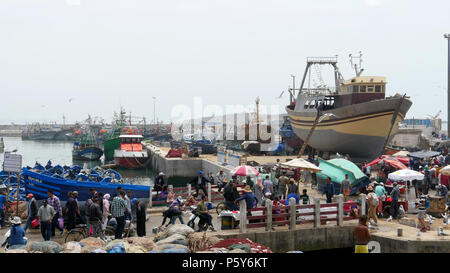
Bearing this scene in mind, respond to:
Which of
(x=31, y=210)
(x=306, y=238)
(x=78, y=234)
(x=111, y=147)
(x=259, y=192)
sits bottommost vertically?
(x=111, y=147)

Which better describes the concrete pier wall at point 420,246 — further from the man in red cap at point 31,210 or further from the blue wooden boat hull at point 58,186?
the man in red cap at point 31,210

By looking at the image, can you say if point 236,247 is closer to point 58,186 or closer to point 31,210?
point 31,210

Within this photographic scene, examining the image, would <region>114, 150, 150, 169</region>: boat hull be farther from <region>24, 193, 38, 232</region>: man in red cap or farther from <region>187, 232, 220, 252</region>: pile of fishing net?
<region>187, 232, 220, 252</region>: pile of fishing net

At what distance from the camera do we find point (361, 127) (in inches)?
1404

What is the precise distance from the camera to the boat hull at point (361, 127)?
3469 centimetres

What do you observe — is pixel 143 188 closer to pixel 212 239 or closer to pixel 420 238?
pixel 212 239

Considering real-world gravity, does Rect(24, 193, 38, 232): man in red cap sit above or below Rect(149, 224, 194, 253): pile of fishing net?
above

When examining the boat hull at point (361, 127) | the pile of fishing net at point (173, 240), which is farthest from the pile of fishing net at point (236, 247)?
the boat hull at point (361, 127)

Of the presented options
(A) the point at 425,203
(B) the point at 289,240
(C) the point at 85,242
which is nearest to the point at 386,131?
(A) the point at 425,203

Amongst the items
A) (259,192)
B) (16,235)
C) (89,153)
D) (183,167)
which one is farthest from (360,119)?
(89,153)

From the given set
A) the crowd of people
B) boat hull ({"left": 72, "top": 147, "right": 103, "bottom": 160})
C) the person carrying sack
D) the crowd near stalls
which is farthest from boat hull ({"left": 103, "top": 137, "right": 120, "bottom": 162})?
the person carrying sack

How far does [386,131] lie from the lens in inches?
1396

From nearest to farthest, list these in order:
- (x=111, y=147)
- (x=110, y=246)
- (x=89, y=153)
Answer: (x=110, y=246) < (x=111, y=147) < (x=89, y=153)

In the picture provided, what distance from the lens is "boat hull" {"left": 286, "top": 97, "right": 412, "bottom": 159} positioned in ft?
114
